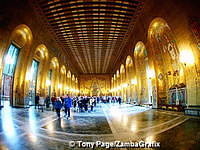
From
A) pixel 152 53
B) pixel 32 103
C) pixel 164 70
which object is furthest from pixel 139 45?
pixel 32 103

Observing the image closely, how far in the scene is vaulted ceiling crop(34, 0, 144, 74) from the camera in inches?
583

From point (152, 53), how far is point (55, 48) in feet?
49.8

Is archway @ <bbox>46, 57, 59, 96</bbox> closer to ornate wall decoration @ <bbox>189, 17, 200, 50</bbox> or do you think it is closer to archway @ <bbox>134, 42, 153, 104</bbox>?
archway @ <bbox>134, 42, 153, 104</bbox>

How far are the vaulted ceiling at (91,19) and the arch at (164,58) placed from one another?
2.80 metres

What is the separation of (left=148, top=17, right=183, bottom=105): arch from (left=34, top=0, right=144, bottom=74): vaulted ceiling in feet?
9.17

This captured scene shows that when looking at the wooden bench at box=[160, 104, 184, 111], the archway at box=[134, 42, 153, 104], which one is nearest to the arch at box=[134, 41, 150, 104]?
the archway at box=[134, 42, 153, 104]

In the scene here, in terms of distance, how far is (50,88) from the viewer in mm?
26469

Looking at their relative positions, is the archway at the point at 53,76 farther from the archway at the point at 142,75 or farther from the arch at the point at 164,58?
the arch at the point at 164,58

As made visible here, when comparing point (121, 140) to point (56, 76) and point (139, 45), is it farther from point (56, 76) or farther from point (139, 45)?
point (56, 76)

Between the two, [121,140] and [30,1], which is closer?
[121,140]

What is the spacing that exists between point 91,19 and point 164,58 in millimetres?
8469

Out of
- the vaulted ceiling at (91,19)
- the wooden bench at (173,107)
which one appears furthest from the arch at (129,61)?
the wooden bench at (173,107)

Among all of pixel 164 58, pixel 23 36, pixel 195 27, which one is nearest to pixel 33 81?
pixel 23 36

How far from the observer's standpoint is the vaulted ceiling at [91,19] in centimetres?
1482
